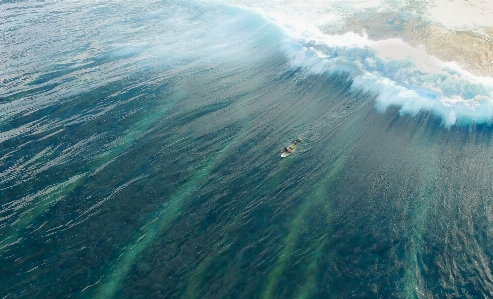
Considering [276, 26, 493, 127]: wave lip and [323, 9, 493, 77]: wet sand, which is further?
[323, 9, 493, 77]: wet sand

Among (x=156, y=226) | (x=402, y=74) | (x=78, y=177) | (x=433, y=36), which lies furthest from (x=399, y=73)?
(x=78, y=177)

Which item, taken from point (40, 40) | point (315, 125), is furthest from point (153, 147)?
point (40, 40)

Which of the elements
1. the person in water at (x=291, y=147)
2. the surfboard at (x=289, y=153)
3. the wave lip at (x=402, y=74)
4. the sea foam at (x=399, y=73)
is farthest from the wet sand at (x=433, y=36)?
the surfboard at (x=289, y=153)

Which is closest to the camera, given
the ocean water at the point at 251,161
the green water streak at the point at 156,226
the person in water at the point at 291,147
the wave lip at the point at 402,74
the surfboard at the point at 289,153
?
the green water streak at the point at 156,226

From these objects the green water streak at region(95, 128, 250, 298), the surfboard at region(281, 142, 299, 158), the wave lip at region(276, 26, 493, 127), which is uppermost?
the wave lip at region(276, 26, 493, 127)

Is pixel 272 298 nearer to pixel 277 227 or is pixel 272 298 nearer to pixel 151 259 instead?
pixel 277 227

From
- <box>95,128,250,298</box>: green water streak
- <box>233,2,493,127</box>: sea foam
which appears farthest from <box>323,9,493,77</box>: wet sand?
<box>95,128,250,298</box>: green water streak

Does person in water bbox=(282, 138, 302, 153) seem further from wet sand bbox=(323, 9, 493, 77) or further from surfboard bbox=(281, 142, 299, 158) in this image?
wet sand bbox=(323, 9, 493, 77)

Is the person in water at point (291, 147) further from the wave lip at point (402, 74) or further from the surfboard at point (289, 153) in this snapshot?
the wave lip at point (402, 74)
